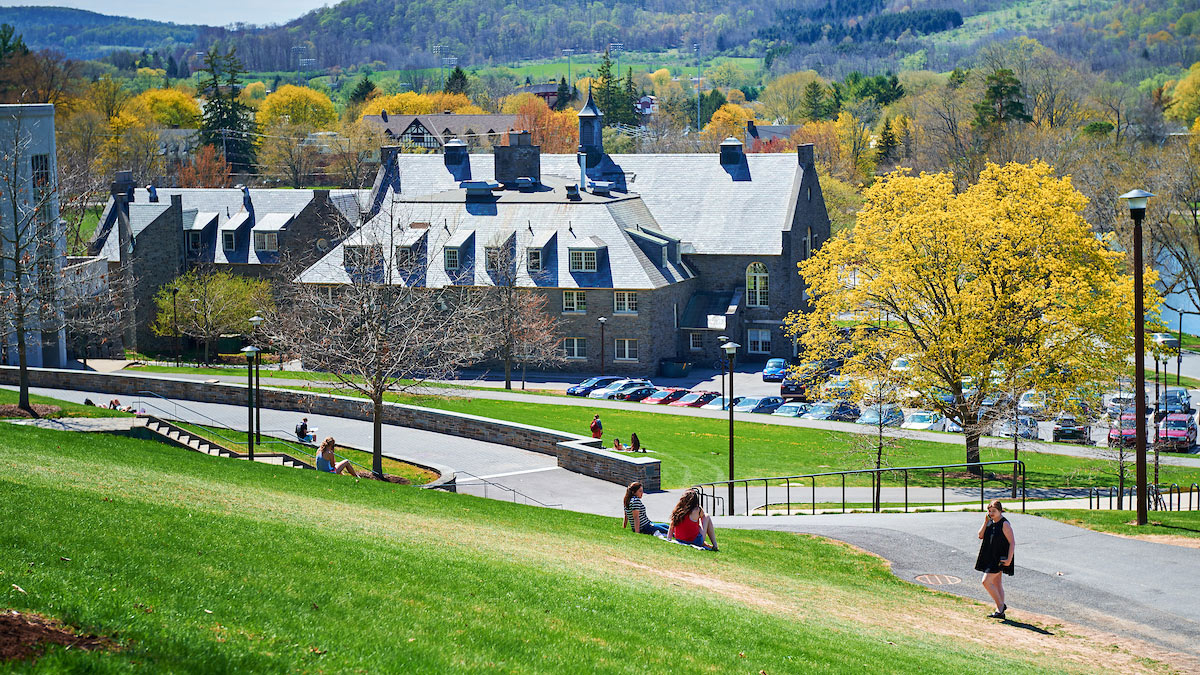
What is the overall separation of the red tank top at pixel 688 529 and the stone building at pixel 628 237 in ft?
132

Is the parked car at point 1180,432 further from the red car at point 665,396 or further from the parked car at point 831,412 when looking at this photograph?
the red car at point 665,396

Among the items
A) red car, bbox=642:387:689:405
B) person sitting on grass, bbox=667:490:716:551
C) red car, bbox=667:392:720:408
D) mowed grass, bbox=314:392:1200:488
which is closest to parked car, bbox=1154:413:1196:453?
mowed grass, bbox=314:392:1200:488

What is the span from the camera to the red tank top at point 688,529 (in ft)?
61.2

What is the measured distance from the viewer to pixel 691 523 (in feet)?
61.2

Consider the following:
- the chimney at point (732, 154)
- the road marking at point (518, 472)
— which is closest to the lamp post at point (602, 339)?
the chimney at point (732, 154)

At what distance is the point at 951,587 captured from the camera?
1756cm


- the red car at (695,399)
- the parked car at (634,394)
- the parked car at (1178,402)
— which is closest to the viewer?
the parked car at (1178,402)

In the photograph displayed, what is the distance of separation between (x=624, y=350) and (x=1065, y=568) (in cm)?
4404

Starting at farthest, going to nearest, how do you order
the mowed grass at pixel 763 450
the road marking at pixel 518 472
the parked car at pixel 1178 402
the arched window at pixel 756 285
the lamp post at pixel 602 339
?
the arched window at pixel 756 285
the lamp post at pixel 602 339
the parked car at pixel 1178 402
the mowed grass at pixel 763 450
the road marking at pixel 518 472

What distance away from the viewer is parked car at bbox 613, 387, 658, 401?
5338 cm

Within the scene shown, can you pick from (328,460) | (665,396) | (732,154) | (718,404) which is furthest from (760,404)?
(328,460)

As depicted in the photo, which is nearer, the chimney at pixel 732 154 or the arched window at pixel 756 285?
the arched window at pixel 756 285

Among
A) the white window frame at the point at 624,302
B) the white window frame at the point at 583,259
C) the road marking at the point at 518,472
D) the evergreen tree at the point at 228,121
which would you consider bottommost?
the road marking at the point at 518,472

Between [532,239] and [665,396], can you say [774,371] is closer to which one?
[665,396]
